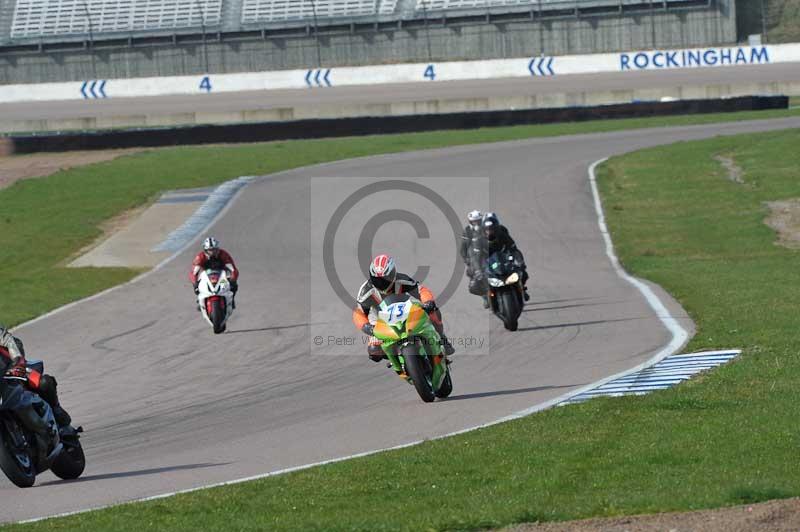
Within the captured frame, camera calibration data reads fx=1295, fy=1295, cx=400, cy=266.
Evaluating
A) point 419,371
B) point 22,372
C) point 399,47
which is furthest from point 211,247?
point 399,47

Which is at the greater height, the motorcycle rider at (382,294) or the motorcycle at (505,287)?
the motorcycle rider at (382,294)

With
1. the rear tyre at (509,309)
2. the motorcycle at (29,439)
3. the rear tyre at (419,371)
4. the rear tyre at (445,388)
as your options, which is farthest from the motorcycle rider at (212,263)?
the motorcycle at (29,439)

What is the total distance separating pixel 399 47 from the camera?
64625mm

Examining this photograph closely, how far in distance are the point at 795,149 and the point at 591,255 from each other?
13.3 meters

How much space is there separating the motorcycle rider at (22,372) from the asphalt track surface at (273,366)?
0.62m

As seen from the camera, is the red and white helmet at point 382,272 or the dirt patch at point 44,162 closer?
the red and white helmet at point 382,272

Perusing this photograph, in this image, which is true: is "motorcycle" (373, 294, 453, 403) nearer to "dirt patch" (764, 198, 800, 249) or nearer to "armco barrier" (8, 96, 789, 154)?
"dirt patch" (764, 198, 800, 249)

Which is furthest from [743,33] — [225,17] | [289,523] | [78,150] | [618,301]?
[289,523]

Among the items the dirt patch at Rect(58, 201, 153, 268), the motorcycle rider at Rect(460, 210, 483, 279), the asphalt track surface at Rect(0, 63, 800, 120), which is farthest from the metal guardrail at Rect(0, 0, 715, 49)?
the motorcycle rider at Rect(460, 210, 483, 279)

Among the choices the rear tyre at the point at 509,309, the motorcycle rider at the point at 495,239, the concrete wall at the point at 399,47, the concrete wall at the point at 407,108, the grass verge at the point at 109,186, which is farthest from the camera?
the concrete wall at the point at 399,47

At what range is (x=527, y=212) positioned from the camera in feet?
102

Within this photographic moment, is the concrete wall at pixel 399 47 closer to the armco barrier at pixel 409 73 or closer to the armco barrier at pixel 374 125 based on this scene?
the armco barrier at pixel 409 73

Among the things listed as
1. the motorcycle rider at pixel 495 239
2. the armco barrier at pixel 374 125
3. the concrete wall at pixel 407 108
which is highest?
the concrete wall at pixel 407 108

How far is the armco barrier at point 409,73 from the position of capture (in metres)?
57.1
